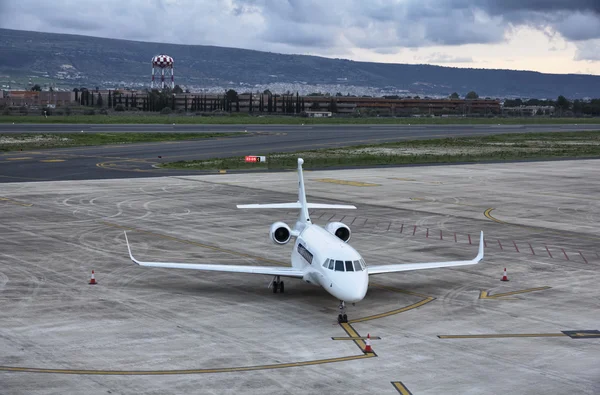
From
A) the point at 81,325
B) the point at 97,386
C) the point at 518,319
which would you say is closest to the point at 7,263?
the point at 81,325

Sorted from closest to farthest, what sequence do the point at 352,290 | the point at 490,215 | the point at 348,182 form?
the point at 352,290 < the point at 490,215 < the point at 348,182

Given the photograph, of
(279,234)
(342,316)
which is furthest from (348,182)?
(342,316)

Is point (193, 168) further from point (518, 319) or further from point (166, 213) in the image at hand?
point (518, 319)

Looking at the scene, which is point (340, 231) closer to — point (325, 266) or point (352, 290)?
point (325, 266)

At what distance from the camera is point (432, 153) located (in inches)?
3772

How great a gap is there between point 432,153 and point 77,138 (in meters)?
51.1

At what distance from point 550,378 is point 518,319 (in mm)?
5635

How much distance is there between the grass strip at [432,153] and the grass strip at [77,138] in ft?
90.0

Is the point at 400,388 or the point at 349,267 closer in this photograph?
the point at 400,388

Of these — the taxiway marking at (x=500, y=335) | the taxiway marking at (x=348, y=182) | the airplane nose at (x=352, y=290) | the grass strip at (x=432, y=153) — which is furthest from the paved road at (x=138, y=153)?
the taxiway marking at (x=500, y=335)

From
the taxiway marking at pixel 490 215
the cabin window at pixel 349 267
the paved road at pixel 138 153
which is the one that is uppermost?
the cabin window at pixel 349 267

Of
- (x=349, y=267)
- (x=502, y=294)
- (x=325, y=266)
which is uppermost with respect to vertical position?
(x=349, y=267)

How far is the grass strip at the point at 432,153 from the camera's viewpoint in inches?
3172

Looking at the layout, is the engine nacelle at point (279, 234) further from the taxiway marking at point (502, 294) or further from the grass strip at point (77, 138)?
the grass strip at point (77, 138)
